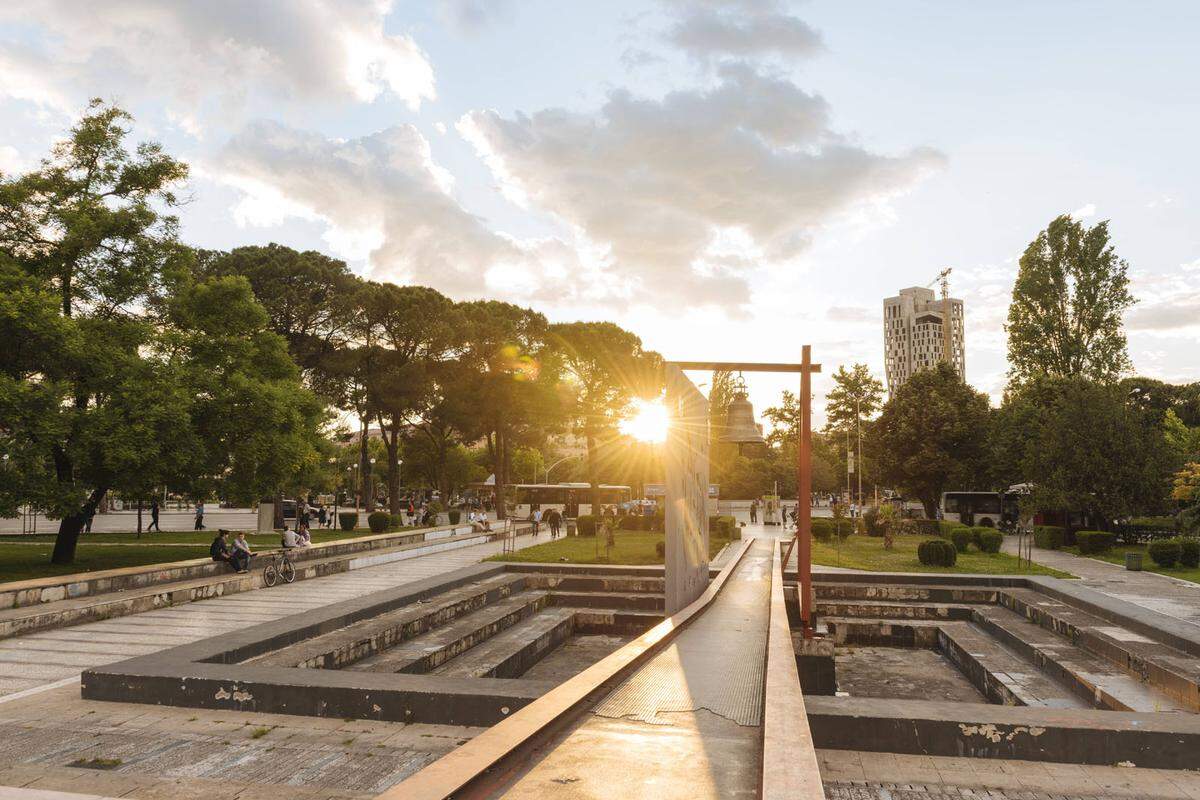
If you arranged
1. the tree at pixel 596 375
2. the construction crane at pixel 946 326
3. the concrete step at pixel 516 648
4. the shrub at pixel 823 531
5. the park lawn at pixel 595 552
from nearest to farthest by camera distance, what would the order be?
the concrete step at pixel 516 648 < the park lawn at pixel 595 552 < the shrub at pixel 823 531 < the tree at pixel 596 375 < the construction crane at pixel 946 326

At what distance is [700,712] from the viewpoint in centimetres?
638

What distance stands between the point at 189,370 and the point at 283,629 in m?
9.84

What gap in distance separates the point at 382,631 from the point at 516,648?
2.41 meters

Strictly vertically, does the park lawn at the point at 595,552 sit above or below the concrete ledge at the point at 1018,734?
below

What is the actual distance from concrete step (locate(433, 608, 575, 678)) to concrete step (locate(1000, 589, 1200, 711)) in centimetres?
871

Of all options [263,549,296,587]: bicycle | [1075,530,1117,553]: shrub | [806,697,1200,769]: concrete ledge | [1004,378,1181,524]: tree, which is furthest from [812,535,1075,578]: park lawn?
[806,697,1200,769]: concrete ledge

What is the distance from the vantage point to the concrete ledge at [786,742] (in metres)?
4.15

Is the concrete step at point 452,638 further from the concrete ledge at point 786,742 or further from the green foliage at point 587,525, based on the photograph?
the green foliage at point 587,525

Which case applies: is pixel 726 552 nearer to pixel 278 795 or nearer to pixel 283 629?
pixel 283 629

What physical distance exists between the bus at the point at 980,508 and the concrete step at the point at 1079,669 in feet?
102

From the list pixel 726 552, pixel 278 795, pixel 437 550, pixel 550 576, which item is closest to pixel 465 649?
pixel 550 576

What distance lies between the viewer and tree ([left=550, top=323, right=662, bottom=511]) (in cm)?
4750

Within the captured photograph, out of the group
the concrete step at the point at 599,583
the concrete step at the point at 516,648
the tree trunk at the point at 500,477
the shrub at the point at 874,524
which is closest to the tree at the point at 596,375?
the tree trunk at the point at 500,477

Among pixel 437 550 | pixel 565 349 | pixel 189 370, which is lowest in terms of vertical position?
pixel 437 550
